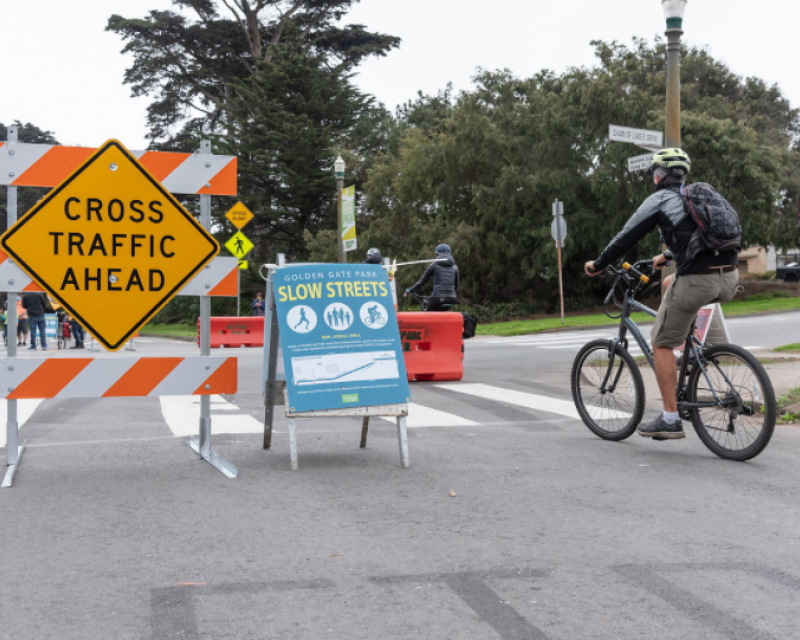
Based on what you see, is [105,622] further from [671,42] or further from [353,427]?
[671,42]

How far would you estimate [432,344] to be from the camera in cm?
1315

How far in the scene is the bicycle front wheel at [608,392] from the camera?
729 centimetres

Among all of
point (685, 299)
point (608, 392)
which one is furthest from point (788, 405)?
point (685, 299)

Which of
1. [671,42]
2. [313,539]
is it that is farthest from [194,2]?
[313,539]

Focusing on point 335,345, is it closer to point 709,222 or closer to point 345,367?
point 345,367

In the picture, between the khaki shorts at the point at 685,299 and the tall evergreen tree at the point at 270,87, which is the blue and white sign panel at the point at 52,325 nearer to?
the tall evergreen tree at the point at 270,87

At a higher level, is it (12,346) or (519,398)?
(12,346)

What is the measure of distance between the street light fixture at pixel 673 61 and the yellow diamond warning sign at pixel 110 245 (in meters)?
7.30

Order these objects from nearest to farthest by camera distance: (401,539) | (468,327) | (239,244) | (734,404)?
(401,539) < (734,404) < (468,327) < (239,244)

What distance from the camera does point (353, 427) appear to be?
8391 mm

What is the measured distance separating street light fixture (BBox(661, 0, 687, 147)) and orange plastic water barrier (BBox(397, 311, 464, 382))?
368 cm

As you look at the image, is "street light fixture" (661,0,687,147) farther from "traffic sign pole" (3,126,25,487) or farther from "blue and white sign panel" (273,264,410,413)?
"traffic sign pole" (3,126,25,487)

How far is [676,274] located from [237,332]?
16158mm

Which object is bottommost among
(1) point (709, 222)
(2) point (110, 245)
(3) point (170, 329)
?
(3) point (170, 329)
